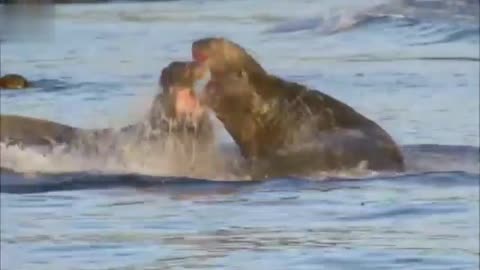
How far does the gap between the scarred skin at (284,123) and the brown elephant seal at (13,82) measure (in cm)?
31

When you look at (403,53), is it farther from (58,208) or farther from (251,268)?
(58,208)

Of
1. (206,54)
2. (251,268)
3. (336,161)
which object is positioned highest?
(206,54)

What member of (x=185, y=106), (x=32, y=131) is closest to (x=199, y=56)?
(x=185, y=106)

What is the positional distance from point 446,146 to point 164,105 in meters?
0.50

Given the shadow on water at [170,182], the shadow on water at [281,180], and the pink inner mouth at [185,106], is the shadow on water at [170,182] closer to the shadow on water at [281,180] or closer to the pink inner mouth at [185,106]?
the shadow on water at [281,180]

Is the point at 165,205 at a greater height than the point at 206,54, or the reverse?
the point at 206,54

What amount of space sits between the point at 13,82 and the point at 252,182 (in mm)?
459

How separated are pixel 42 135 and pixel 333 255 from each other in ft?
1.81

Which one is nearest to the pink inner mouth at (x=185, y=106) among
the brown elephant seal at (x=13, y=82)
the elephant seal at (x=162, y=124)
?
the elephant seal at (x=162, y=124)

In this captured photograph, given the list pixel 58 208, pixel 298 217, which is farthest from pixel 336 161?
pixel 58 208

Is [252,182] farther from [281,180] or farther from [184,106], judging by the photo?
[184,106]

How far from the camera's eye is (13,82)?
1822mm

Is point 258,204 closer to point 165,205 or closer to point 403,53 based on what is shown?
point 165,205

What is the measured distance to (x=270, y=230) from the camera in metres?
1.78
